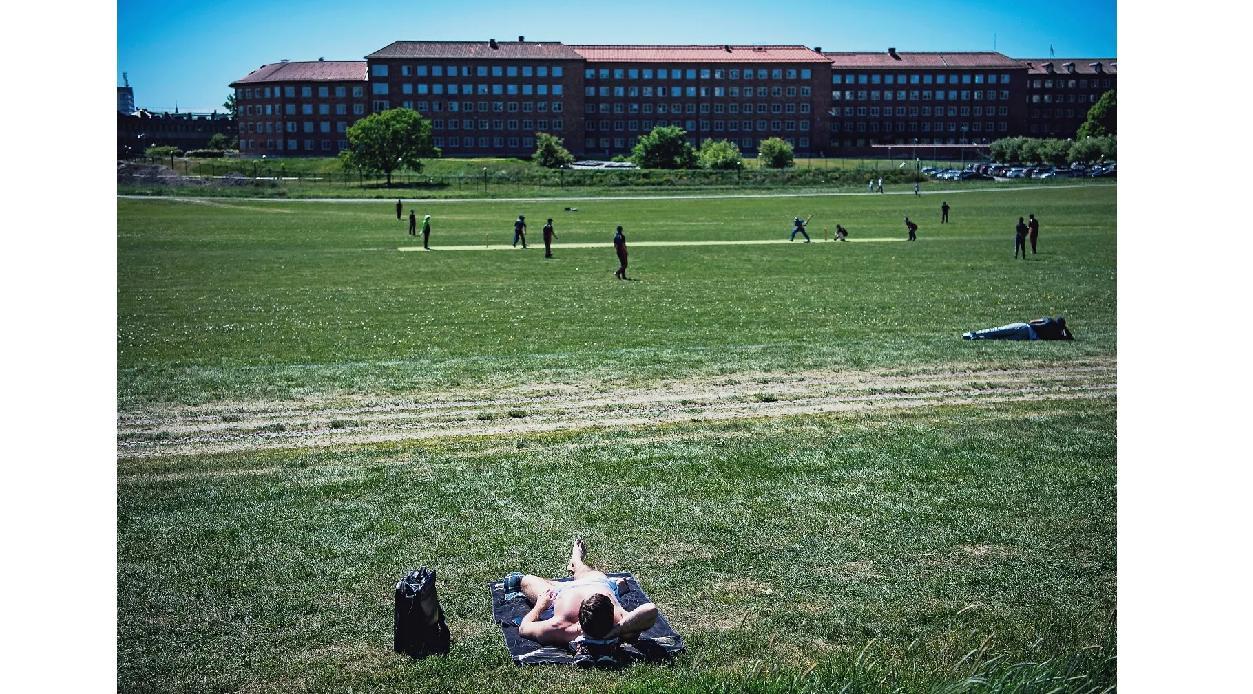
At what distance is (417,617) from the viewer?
7.38 meters

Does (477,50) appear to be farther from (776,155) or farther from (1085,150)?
(1085,150)

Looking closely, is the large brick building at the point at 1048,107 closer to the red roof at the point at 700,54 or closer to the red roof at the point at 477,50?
the red roof at the point at 700,54

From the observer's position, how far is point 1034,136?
223 feet

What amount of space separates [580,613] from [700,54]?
12393cm

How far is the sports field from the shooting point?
755 cm

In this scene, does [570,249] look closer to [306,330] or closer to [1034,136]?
[306,330]

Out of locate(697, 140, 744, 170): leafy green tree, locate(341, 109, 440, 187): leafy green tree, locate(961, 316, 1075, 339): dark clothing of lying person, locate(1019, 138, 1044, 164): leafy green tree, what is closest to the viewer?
locate(961, 316, 1075, 339): dark clothing of lying person

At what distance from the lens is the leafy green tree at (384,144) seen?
89.2m

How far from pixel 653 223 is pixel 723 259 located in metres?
18.9

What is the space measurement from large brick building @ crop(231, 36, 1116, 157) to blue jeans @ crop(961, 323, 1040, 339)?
89621mm

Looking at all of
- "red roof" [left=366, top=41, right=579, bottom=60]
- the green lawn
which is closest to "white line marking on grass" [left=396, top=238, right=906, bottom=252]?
the green lawn

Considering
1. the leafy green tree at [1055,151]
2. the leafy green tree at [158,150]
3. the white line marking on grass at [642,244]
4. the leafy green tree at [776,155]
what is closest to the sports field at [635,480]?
the leafy green tree at [158,150]

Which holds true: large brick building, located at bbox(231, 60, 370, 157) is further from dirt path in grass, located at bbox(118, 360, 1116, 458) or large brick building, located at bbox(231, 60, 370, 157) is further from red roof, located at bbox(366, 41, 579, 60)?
dirt path in grass, located at bbox(118, 360, 1116, 458)

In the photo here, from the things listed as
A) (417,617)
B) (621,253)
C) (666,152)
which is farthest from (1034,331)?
(666,152)
